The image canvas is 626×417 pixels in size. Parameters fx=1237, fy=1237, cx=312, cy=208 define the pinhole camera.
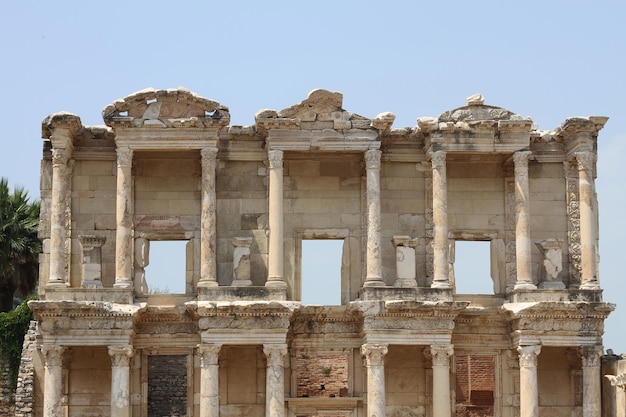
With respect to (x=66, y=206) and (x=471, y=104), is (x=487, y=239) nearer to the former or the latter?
(x=471, y=104)

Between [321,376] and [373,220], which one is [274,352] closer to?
[373,220]

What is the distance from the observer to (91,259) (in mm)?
26828

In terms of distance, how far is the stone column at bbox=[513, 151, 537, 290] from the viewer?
2697 centimetres

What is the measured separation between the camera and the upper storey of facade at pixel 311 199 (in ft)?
87.5

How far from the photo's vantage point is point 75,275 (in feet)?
90.0

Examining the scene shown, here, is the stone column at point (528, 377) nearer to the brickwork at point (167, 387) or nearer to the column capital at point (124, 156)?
the column capital at point (124, 156)

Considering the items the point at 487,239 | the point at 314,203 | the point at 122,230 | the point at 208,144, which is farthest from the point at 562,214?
the point at 122,230

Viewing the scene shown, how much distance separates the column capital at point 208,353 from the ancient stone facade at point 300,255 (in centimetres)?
5

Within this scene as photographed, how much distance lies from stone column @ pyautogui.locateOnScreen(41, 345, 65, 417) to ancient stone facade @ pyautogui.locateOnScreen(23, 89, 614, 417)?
0.10 feet

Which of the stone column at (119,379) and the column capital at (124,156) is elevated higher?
the column capital at (124,156)

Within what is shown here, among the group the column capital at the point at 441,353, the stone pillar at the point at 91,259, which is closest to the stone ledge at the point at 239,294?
the stone pillar at the point at 91,259

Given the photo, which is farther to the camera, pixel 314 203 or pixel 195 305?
pixel 314 203

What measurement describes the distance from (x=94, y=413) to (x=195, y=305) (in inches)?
139

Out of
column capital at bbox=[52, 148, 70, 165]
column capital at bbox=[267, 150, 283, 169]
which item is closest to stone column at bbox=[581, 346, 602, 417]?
column capital at bbox=[267, 150, 283, 169]
